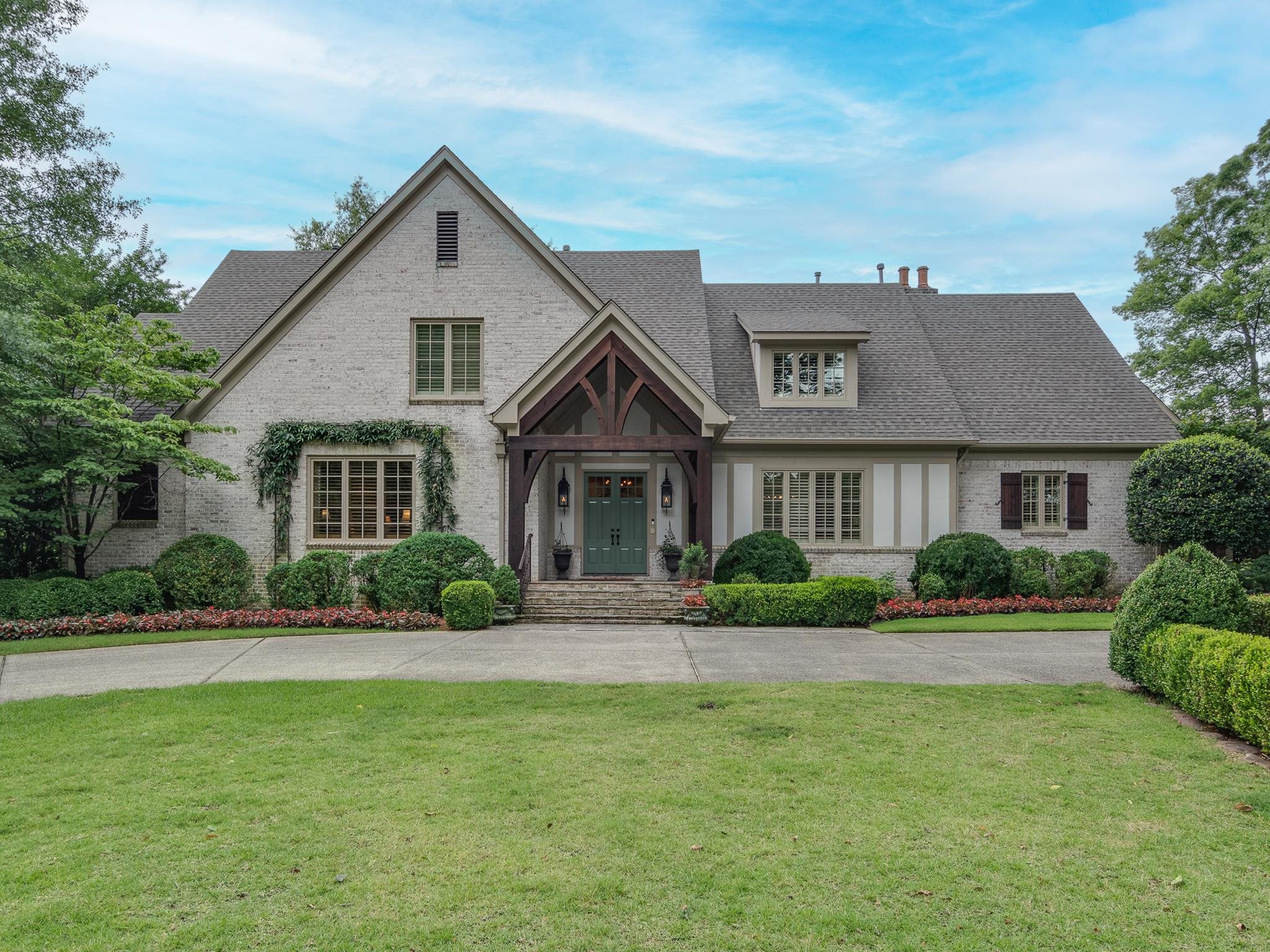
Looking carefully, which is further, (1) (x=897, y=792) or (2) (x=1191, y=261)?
(2) (x=1191, y=261)

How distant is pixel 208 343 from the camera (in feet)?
63.7

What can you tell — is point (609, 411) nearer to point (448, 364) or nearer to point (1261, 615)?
point (448, 364)

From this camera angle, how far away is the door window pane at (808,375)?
1967 centimetres

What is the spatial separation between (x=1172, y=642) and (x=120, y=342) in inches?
718

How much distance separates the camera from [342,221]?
118 ft

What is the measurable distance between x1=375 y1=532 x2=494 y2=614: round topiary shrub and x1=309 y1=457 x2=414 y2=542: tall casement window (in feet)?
5.94

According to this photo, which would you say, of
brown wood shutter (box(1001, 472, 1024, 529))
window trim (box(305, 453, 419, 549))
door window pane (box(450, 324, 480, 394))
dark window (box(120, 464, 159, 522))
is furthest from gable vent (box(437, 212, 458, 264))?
brown wood shutter (box(1001, 472, 1024, 529))

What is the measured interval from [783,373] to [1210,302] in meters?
17.2

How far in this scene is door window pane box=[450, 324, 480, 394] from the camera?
17.5 meters

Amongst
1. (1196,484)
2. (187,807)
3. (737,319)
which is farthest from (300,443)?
(1196,484)

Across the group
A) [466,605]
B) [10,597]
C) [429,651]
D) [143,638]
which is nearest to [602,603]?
[466,605]

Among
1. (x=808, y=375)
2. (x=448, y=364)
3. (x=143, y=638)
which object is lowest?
(x=143, y=638)

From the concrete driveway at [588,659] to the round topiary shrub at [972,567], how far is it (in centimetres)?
317

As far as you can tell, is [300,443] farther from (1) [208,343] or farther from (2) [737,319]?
(2) [737,319]
